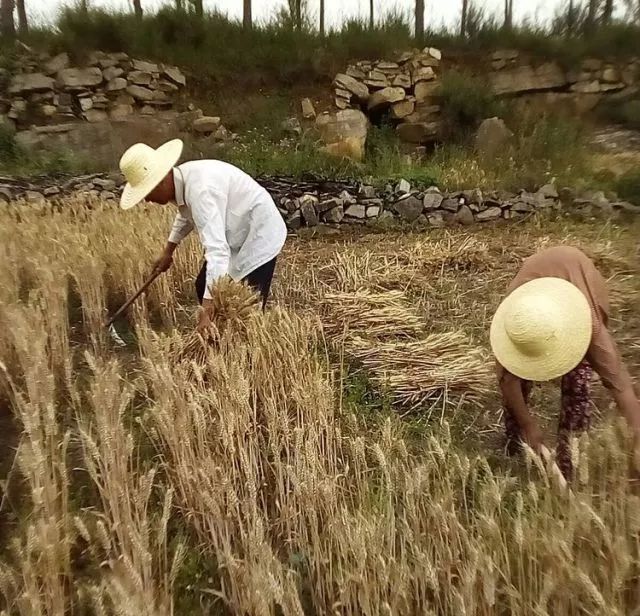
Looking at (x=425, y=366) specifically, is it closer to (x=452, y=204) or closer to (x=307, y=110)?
(x=452, y=204)

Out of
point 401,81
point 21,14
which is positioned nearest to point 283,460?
point 401,81

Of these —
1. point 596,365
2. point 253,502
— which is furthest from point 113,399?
point 596,365

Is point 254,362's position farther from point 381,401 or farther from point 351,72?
point 351,72

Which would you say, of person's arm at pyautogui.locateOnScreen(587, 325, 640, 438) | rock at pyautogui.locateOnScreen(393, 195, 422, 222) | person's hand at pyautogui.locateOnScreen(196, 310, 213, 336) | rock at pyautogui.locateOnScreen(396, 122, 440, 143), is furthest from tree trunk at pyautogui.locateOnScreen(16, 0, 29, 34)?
person's arm at pyautogui.locateOnScreen(587, 325, 640, 438)

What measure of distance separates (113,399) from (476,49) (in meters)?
10.7

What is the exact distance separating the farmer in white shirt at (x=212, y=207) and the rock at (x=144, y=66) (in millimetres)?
7345

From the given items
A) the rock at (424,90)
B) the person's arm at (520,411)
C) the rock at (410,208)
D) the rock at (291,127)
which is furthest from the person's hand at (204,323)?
the rock at (424,90)

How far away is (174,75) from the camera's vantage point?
9.88 metres

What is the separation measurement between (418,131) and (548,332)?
873 centimetres

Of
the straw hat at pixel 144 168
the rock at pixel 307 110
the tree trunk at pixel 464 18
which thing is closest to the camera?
the straw hat at pixel 144 168

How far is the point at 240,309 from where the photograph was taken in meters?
2.75

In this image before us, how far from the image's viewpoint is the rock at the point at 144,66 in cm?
970

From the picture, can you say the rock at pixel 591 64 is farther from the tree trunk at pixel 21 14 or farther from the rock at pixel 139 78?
the tree trunk at pixel 21 14

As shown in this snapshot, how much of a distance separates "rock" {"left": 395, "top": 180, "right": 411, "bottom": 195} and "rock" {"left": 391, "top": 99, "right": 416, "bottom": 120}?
2843mm
